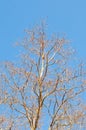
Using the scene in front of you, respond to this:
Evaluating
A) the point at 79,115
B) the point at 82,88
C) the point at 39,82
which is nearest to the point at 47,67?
the point at 39,82

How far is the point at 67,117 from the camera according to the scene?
13.8 metres

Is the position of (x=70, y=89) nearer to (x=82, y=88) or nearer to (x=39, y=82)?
(x=82, y=88)

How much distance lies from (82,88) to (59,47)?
2.23 m

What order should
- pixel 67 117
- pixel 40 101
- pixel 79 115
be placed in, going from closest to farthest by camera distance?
1. pixel 40 101
2. pixel 67 117
3. pixel 79 115

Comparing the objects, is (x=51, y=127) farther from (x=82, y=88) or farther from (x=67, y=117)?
(x=82, y=88)

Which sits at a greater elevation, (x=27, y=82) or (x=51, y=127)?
(x=27, y=82)

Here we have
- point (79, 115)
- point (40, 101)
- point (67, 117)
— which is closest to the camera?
point (40, 101)

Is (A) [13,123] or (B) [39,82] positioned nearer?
(B) [39,82]

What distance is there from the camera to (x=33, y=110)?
525 inches

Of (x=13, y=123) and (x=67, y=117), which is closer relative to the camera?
(x=67, y=117)

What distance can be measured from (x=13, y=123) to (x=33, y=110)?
6.88ft

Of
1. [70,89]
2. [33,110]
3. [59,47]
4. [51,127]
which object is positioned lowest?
[51,127]

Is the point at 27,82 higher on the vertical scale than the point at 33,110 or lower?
higher

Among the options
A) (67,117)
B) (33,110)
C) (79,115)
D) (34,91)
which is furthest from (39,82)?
(79,115)
